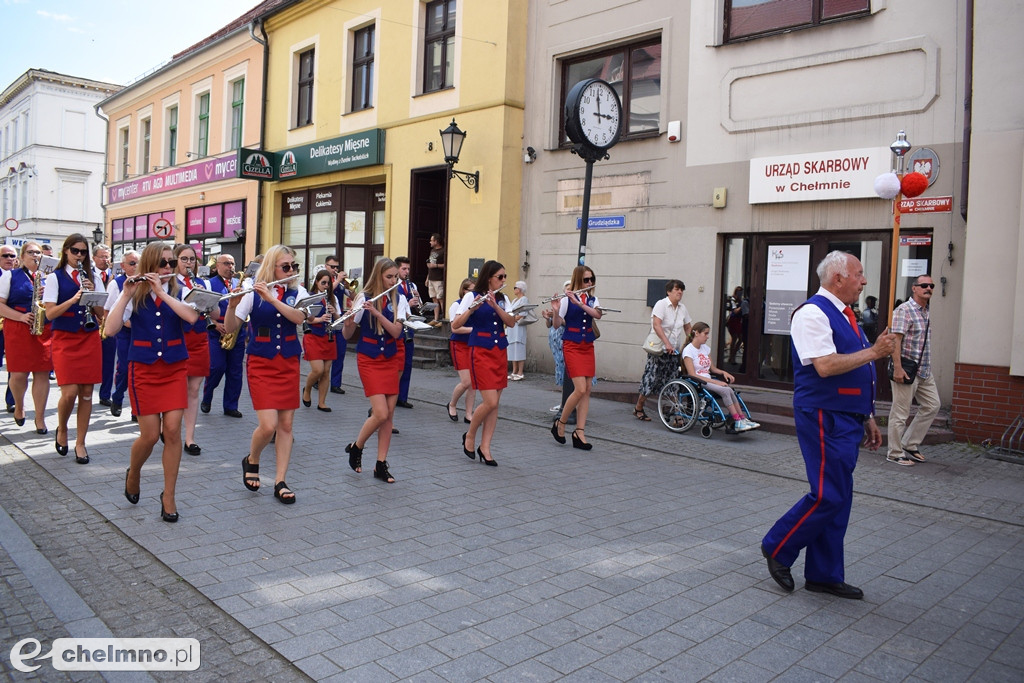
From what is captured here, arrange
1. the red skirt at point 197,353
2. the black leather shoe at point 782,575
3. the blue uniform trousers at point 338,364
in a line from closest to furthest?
1. the black leather shoe at point 782,575
2. the red skirt at point 197,353
3. the blue uniform trousers at point 338,364

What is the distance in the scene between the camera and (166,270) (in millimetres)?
5613

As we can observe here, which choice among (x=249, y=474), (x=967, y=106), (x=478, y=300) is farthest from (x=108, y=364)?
(x=967, y=106)

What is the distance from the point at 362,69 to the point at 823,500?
1775 centimetres

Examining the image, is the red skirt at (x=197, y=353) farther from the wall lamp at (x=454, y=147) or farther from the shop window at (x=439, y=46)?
the shop window at (x=439, y=46)

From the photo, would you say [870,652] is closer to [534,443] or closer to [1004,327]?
[534,443]

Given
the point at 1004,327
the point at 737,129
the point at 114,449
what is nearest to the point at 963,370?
the point at 1004,327

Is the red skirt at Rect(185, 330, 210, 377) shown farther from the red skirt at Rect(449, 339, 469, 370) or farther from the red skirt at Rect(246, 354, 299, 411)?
the red skirt at Rect(449, 339, 469, 370)

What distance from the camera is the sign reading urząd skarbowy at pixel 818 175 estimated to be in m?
10.2

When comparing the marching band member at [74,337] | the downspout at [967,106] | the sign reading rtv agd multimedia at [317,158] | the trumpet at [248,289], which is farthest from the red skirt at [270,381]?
the sign reading rtv agd multimedia at [317,158]

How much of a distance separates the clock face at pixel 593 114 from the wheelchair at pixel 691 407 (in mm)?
3164

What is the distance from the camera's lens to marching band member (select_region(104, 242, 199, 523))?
5.27 metres

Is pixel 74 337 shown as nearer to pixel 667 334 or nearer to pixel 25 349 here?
pixel 25 349

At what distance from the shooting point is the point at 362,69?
1938 centimetres

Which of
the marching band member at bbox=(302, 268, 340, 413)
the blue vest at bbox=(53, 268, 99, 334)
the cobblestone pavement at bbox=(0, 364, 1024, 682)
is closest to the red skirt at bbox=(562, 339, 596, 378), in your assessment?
the cobblestone pavement at bbox=(0, 364, 1024, 682)
